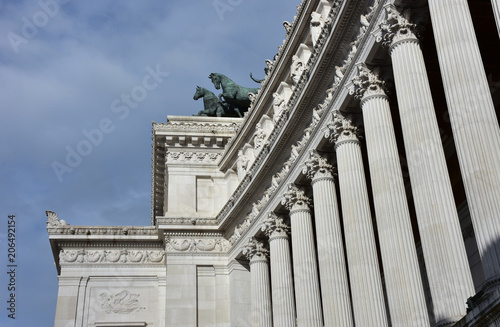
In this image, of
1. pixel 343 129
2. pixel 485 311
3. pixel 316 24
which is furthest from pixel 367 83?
pixel 485 311

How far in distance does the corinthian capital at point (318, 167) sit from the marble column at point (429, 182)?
926cm

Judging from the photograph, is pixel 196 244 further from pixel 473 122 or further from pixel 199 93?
pixel 473 122

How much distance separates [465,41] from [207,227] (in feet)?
96.4

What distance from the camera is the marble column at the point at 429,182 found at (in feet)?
64.0

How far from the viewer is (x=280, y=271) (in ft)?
124

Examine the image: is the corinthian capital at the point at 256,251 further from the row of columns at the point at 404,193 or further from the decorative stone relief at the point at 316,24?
the decorative stone relief at the point at 316,24

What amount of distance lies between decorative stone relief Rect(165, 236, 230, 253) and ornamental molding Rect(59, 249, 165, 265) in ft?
8.88

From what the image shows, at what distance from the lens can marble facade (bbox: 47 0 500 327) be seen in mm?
19711

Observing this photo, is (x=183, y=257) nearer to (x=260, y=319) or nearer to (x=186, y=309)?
(x=186, y=309)

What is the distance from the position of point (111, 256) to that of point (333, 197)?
2137 cm

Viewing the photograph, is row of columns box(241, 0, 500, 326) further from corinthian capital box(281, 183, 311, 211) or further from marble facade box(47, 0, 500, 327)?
corinthian capital box(281, 183, 311, 211)

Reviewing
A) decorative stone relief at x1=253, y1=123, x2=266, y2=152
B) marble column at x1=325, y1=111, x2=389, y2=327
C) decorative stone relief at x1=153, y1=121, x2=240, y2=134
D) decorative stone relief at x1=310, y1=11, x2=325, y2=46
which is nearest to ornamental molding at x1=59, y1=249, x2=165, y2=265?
decorative stone relief at x1=153, y1=121, x2=240, y2=134

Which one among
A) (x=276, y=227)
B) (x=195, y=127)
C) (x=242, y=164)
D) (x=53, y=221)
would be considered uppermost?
(x=195, y=127)

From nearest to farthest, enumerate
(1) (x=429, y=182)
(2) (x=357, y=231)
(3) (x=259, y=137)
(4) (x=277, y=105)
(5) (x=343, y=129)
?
(1) (x=429, y=182)
(2) (x=357, y=231)
(5) (x=343, y=129)
(4) (x=277, y=105)
(3) (x=259, y=137)
